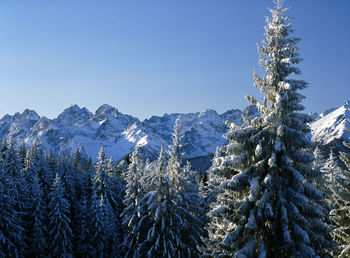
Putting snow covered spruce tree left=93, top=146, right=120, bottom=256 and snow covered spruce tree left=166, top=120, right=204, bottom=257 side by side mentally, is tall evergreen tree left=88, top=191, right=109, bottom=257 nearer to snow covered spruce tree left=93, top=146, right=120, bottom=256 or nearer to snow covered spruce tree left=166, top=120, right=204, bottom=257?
snow covered spruce tree left=93, top=146, right=120, bottom=256

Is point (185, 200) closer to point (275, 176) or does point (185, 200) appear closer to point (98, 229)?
point (275, 176)

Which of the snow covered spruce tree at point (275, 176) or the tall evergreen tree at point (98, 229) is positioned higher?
the snow covered spruce tree at point (275, 176)

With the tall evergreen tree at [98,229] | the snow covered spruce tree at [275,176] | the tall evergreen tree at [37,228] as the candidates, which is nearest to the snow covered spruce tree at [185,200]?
the snow covered spruce tree at [275,176]

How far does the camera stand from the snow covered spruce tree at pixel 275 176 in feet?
43.1

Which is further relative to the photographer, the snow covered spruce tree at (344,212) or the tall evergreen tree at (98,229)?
the tall evergreen tree at (98,229)

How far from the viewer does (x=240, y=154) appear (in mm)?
14352

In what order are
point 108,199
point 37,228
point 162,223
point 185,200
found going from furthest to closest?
point 108,199 < point 37,228 < point 185,200 < point 162,223

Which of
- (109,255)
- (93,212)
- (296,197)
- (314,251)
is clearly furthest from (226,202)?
(109,255)

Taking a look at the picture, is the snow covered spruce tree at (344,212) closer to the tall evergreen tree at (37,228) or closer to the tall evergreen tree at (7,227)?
the tall evergreen tree at (7,227)

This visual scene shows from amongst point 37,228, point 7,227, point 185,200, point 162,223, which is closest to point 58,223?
point 37,228

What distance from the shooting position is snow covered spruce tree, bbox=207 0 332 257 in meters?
13.1

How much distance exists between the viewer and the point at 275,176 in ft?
44.4

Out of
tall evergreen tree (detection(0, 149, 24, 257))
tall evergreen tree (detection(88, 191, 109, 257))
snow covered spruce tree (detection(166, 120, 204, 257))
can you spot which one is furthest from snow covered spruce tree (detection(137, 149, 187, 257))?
tall evergreen tree (detection(0, 149, 24, 257))

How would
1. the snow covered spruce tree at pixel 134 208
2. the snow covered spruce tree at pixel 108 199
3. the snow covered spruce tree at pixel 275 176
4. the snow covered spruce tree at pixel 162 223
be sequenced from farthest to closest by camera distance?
1. the snow covered spruce tree at pixel 108 199
2. the snow covered spruce tree at pixel 134 208
3. the snow covered spruce tree at pixel 162 223
4. the snow covered spruce tree at pixel 275 176
